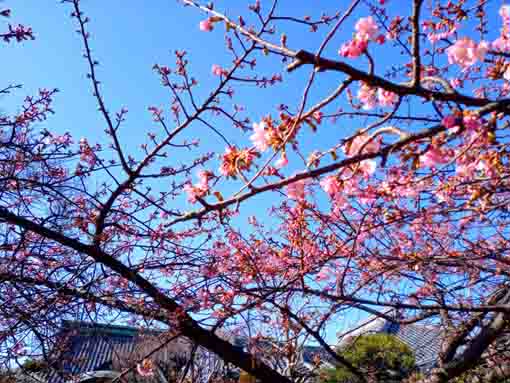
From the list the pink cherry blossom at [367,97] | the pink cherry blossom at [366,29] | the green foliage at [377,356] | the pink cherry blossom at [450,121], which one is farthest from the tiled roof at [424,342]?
the pink cherry blossom at [366,29]

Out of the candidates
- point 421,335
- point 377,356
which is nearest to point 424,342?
point 377,356

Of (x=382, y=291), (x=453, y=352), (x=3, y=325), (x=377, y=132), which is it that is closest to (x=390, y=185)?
(x=377, y=132)

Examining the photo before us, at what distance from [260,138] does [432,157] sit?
0.71m

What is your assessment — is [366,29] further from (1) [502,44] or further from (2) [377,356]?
(2) [377,356]

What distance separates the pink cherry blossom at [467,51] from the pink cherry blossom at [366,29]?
28.1 inches

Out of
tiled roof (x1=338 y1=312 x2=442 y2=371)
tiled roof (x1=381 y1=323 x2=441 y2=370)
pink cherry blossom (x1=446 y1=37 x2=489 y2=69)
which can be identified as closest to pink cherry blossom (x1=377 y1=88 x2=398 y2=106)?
pink cherry blossom (x1=446 y1=37 x2=489 y2=69)

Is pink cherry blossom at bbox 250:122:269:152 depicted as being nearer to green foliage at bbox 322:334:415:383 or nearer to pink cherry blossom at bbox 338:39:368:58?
pink cherry blossom at bbox 338:39:368:58

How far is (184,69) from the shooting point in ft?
10.3

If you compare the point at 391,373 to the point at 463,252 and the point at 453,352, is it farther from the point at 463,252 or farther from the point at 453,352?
the point at 463,252

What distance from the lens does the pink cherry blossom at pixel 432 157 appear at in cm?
168

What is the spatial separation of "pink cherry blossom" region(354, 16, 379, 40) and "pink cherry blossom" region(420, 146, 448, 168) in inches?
19.5

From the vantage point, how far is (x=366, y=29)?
1.56m

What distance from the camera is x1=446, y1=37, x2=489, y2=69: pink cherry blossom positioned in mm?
2006

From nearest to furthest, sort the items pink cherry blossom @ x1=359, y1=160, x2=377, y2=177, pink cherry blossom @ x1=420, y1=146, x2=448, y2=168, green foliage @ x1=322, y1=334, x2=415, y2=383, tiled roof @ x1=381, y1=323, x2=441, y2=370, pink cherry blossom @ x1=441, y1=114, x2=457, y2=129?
pink cherry blossom @ x1=441, y1=114, x2=457, y2=129, pink cherry blossom @ x1=420, y1=146, x2=448, y2=168, pink cherry blossom @ x1=359, y1=160, x2=377, y2=177, tiled roof @ x1=381, y1=323, x2=441, y2=370, green foliage @ x1=322, y1=334, x2=415, y2=383
